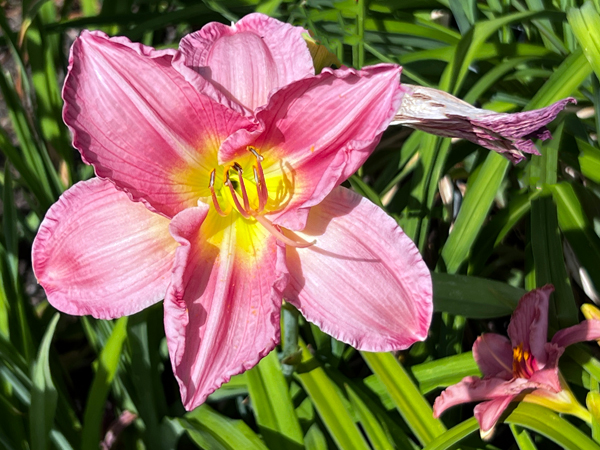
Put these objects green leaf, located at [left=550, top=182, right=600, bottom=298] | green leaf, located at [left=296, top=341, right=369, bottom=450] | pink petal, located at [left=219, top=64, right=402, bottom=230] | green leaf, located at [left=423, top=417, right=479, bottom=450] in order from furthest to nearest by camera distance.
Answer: green leaf, located at [left=550, top=182, right=600, bottom=298] → green leaf, located at [left=296, top=341, right=369, bottom=450] → green leaf, located at [left=423, top=417, right=479, bottom=450] → pink petal, located at [left=219, top=64, right=402, bottom=230]

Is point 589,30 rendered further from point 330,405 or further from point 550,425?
point 330,405

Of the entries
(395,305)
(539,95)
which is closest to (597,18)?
(539,95)

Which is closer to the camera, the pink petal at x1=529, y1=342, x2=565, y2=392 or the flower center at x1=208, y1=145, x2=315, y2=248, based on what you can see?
the flower center at x1=208, y1=145, x2=315, y2=248

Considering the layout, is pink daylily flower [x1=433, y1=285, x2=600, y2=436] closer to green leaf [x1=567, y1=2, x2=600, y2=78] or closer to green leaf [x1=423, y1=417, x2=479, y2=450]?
green leaf [x1=423, y1=417, x2=479, y2=450]

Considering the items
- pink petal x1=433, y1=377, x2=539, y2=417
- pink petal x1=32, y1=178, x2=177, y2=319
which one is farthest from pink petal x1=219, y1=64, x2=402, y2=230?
pink petal x1=433, y1=377, x2=539, y2=417

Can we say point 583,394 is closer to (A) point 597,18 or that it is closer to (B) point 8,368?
(A) point 597,18

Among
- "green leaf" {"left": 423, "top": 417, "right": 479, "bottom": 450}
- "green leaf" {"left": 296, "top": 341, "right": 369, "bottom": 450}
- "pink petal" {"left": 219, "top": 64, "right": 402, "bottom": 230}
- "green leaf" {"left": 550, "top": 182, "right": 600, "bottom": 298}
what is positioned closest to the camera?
"pink petal" {"left": 219, "top": 64, "right": 402, "bottom": 230}

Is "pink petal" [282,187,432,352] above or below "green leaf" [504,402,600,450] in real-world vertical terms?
above
